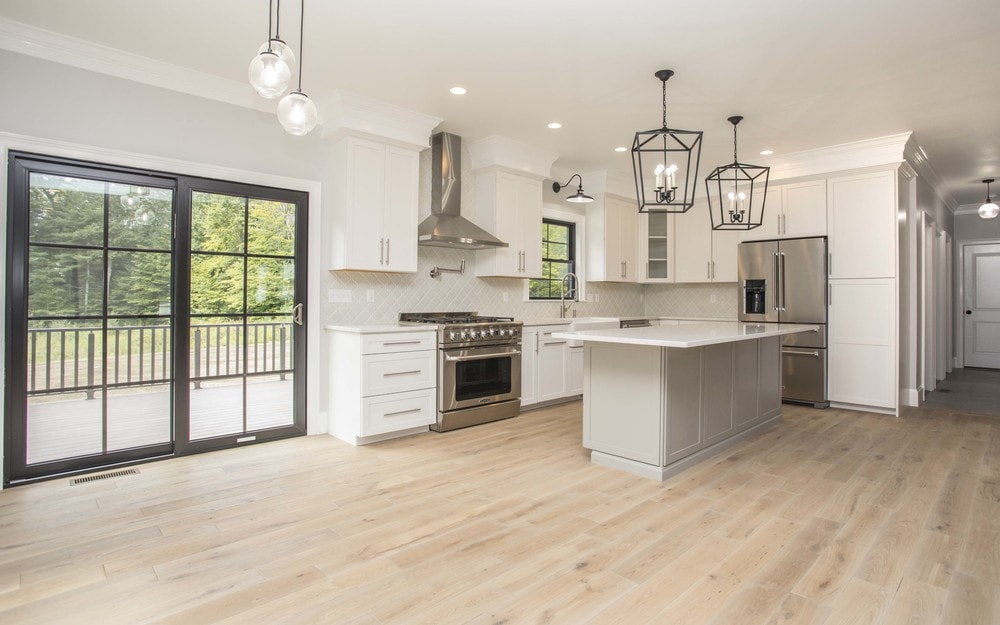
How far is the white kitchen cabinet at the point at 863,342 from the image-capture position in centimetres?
506

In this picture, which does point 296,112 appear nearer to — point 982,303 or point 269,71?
point 269,71

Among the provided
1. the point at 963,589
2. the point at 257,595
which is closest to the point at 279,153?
the point at 257,595

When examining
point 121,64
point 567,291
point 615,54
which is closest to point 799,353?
point 567,291

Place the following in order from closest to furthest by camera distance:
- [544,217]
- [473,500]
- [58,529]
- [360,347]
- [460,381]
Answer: [58,529], [473,500], [360,347], [460,381], [544,217]

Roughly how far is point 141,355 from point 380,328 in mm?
1564

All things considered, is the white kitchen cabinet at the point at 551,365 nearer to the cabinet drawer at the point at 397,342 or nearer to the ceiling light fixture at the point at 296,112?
the cabinet drawer at the point at 397,342

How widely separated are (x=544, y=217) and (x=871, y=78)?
3320mm

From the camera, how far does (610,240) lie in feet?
21.4

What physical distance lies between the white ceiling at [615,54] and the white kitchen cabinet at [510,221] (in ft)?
2.15

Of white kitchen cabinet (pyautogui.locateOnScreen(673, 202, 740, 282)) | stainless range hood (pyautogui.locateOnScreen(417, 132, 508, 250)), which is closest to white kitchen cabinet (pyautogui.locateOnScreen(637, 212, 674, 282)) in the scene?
white kitchen cabinet (pyautogui.locateOnScreen(673, 202, 740, 282))

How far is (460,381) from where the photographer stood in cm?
442

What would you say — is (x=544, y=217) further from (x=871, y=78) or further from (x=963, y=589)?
(x=963, y=589)

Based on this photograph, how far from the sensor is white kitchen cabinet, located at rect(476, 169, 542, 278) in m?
5.16

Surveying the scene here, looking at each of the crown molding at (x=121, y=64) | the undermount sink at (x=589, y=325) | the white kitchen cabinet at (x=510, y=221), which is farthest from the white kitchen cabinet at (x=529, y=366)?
the crown molding at (x=121, y=64)
